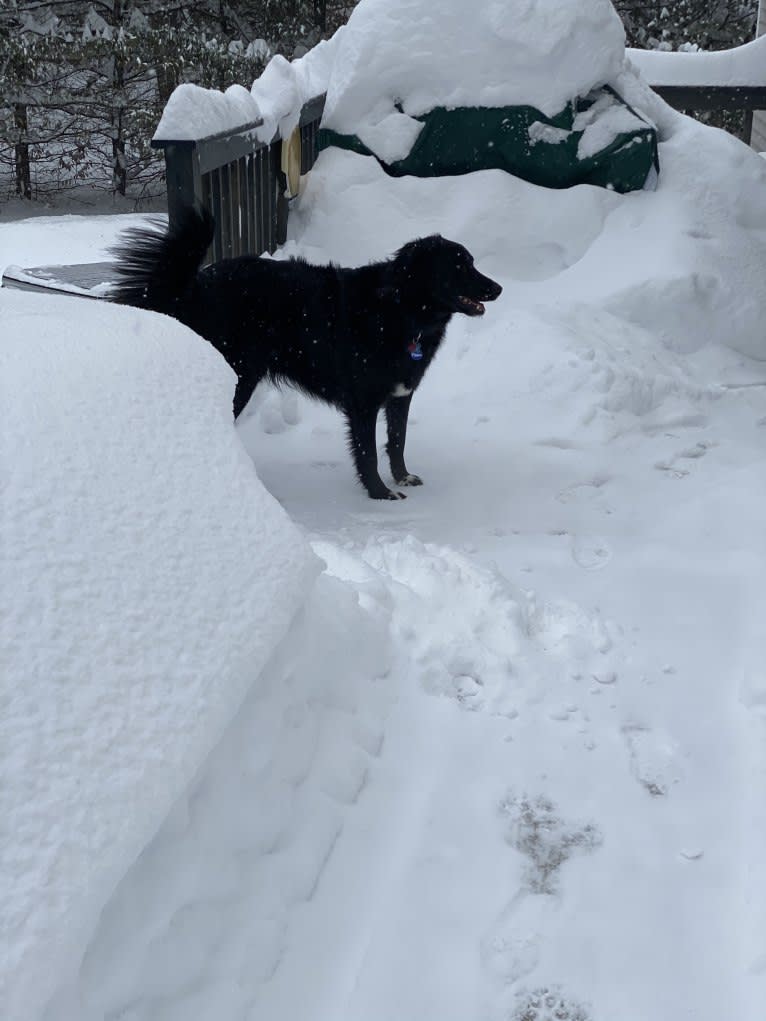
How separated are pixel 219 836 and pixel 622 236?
4924 mm

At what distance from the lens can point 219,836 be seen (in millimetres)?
1550

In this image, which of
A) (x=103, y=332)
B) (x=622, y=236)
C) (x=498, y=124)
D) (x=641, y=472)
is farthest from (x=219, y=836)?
(x=498, y=124)

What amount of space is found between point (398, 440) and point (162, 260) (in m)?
1.16

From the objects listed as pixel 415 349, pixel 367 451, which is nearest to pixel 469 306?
pixel 415 349

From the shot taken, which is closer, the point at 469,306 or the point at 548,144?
the point at 469,306

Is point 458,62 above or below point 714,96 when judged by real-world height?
above

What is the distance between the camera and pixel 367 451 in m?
3.67

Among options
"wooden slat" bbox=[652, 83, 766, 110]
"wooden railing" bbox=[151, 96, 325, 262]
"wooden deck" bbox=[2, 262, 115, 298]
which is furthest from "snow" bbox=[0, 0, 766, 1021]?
"wooden slat" bbox=[652, 83, 766, 110]

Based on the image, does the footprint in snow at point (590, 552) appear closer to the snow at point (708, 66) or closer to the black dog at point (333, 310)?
the black dog at point (333, 310)

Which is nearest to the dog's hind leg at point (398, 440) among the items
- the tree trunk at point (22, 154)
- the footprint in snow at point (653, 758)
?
the footprint in snow at point (653, 758)

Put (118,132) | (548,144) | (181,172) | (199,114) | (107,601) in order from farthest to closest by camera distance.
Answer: (118,132) → (548,144) → (199,114) → (181,172) → (107,601)

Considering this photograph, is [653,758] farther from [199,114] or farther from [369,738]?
[199,114]

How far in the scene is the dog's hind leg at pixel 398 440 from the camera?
3789 mm

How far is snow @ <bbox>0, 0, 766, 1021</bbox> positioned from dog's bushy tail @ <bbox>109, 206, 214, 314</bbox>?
1019 millimetres
